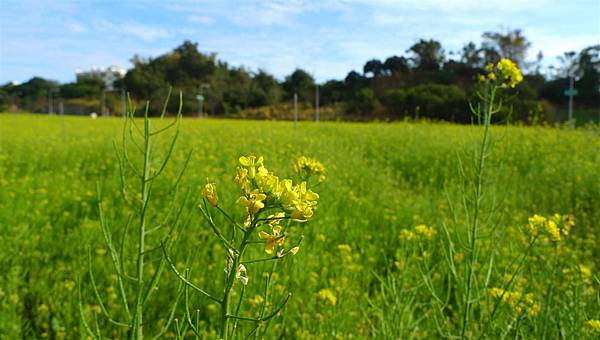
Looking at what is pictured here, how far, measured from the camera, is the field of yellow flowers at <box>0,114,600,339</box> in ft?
5.65

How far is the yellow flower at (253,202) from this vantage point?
63cm

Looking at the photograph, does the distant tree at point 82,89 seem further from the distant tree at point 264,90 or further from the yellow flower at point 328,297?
the yellow flower at point 328,297

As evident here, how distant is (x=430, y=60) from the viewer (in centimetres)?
2662

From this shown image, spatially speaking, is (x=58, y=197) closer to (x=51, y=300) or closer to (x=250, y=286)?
(x=51, y=300)

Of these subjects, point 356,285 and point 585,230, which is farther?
point 585,230

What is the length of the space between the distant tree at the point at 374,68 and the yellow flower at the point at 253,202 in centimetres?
2886

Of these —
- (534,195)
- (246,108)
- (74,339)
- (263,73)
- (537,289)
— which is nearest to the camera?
(74,339)

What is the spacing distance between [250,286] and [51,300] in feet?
3.04

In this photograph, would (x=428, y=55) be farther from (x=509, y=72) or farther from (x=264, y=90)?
(x=509, y=72)

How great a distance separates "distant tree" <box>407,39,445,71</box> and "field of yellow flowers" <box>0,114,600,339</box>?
20464 millimetres

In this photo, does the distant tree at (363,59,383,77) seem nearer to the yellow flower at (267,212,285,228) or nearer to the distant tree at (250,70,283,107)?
the distant tree at (250,70,283,107)

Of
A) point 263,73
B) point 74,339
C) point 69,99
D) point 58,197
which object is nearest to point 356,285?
point 74,339

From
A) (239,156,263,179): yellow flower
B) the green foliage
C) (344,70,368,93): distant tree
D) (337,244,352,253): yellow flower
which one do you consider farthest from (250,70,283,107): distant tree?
(239,156,263,179): yellow flower

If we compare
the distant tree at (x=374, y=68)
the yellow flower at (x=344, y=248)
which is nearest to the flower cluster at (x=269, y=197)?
the yellow flower at (x=344, y=248)
